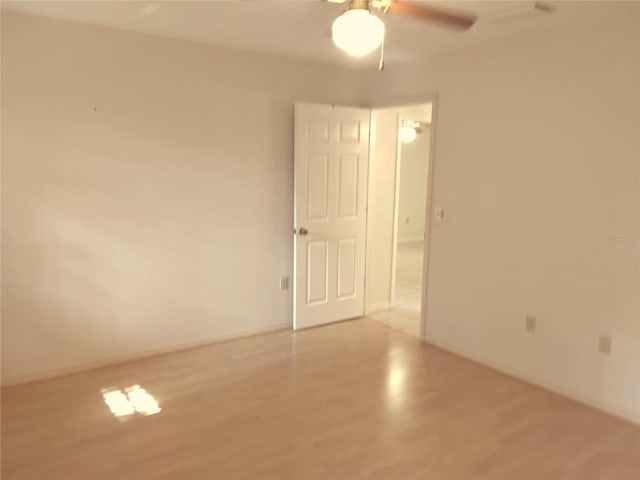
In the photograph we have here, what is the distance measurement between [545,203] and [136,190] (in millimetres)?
2908

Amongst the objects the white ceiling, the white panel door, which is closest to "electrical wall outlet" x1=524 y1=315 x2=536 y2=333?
the white panel door

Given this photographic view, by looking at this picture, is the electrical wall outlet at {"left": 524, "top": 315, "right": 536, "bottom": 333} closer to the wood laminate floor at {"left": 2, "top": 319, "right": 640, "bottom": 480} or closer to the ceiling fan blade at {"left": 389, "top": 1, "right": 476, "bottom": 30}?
the wood laminate floor at {"left": 2, "top": 319, "right": 640, "bottom": 480}

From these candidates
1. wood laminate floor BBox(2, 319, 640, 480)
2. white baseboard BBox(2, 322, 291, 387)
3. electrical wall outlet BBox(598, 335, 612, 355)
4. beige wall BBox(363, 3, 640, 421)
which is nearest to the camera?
wood laminate floor BBox(2, 319, 640, 480)

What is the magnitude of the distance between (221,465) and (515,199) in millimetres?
2591

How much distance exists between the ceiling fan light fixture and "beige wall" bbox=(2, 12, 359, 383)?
214 cm

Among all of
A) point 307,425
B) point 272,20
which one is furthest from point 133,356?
point 272,20

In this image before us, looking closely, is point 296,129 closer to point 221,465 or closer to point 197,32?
point 197,32

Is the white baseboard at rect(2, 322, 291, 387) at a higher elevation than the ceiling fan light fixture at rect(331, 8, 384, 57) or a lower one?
lower

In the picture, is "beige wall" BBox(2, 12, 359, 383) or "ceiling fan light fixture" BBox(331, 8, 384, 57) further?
"beige wall" BBox(2, 12, 359, 383)

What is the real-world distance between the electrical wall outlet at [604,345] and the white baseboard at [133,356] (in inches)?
99.6

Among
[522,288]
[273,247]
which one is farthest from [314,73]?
[522,288]

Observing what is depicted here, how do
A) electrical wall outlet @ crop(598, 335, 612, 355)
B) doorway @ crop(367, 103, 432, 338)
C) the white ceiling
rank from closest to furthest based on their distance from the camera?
the white ceiling < electrical wall outlet @ crop(598, 335, 612, 355) < doorway @ crop(367, 103, 432, 338)

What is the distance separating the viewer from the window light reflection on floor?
2.93 meters

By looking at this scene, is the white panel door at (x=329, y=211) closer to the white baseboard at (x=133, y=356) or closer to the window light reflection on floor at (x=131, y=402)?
the white baseboard at (x=133, y=356)
